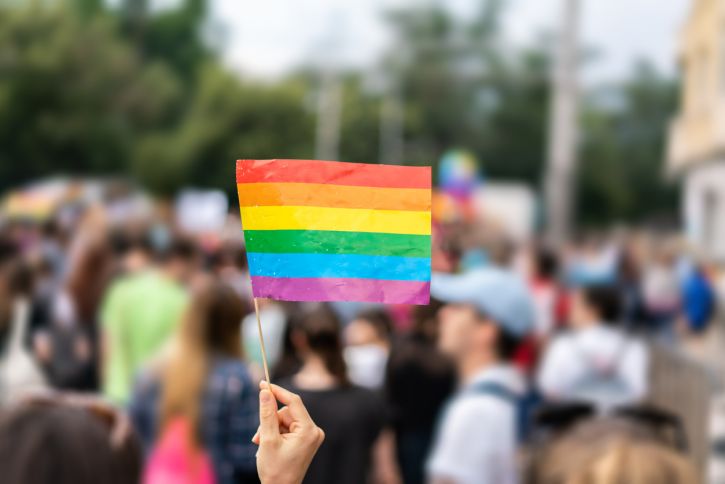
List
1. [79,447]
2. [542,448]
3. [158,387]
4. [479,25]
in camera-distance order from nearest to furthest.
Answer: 1. [79,447]
2. [542,448]
3. [158,387]
4. [479,25]

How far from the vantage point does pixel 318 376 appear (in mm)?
2787

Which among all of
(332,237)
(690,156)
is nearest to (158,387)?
(332,237)

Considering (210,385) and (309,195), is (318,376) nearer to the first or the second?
(210,385)

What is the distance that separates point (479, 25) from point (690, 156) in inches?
533

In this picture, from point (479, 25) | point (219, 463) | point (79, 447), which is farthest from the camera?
point (479, 25)

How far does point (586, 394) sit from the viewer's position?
5.05m

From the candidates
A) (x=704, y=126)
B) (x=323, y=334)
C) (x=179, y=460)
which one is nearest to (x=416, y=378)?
(x=179, y=460)

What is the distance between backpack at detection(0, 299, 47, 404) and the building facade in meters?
13.7

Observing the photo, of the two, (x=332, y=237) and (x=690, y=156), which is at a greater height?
(x=332, y=237)

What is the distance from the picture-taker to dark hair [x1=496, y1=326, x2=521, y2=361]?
4.02 m

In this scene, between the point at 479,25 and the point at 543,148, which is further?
the point at 543,148

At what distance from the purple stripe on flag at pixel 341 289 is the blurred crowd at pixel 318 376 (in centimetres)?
35

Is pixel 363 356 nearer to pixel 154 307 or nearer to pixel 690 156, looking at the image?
pixel 154 307

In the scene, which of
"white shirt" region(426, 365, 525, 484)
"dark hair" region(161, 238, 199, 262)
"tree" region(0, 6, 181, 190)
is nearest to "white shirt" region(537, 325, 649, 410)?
"white shirt" region(426, 365, 525, 484)
